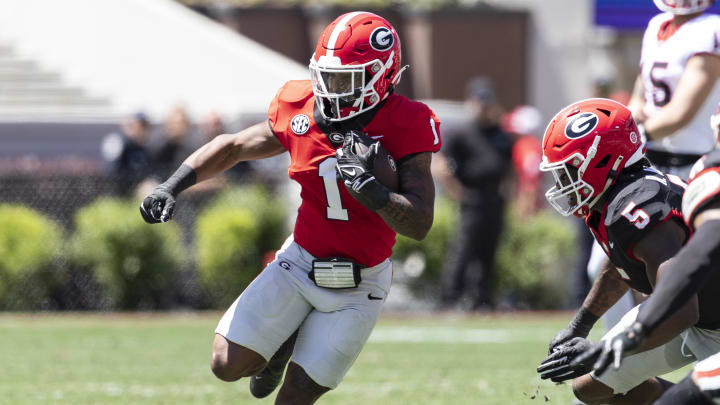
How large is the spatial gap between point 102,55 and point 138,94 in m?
1.35

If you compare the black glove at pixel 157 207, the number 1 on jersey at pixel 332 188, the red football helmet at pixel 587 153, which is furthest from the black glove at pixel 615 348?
the black glove at pixel 157 207

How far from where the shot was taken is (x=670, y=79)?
592cm

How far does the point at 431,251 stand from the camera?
12.1m

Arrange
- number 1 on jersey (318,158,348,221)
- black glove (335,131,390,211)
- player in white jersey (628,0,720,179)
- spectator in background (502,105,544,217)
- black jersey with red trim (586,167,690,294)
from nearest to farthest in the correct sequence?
black jersey with red trim (586,167,690,294)
black glove (335,131,390,211)
number 1 on jersey (318,158,348,221)
player in white jersey (628,0,720,179)
spectator in background (502,105,544,217)

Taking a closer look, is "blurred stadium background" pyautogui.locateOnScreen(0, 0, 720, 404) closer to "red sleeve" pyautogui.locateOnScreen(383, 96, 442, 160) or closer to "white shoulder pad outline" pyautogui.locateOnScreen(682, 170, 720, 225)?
"red sleeve" pyautogui.locateOnScreen(383, 96, 442, 160)

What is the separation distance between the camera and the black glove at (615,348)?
141 inches

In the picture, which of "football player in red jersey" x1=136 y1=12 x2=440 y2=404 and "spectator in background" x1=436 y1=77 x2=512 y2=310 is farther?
"spectator in background" x1=436 y1=77 x2=512 y2=310

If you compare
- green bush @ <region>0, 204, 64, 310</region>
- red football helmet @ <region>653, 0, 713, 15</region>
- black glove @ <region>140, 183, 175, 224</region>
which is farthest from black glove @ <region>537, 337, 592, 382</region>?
green bush @ <region>0, 204, 64, 310</region>

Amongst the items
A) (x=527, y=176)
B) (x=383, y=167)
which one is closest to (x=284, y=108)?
(x=383, y=167)

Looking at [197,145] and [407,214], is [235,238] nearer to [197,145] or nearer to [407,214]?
[197,145]

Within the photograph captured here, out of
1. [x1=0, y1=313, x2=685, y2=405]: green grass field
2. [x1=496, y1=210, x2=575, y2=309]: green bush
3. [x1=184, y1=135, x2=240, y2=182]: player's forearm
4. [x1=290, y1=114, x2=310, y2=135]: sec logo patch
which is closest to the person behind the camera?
[x1=290, y1=114, x2=310, y2=135]: sec logo patch

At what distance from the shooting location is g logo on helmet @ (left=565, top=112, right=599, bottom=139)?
4.52m

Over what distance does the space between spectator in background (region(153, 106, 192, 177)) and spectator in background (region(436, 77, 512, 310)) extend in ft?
8.60

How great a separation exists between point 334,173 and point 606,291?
4.01 feet
